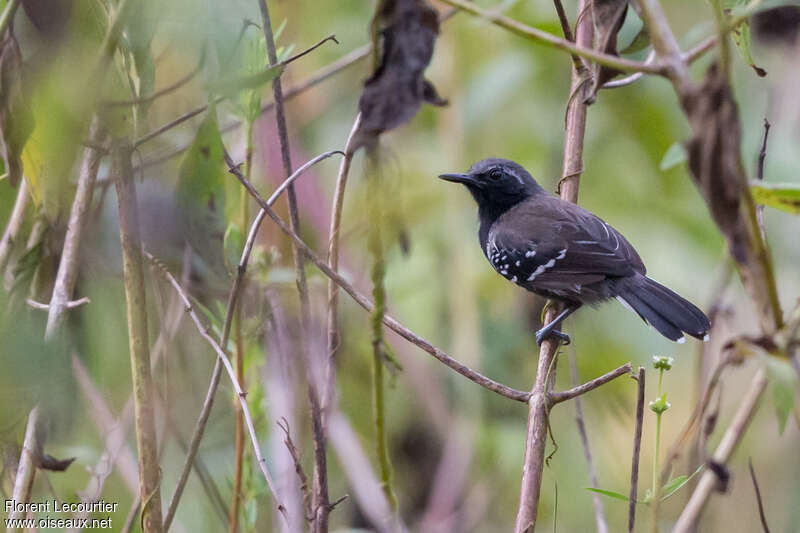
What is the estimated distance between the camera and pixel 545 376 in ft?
6.48

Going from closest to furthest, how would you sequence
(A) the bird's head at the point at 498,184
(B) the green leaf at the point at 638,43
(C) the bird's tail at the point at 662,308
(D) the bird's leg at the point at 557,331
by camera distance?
(B) the green leaf at the point at 638,43
(D) the bird's leg at the point at 557,331
(C) the bird's tail at the point at 662,308
(A) the bird's head at the point at 498,184

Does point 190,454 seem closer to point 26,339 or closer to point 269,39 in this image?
point 26,339

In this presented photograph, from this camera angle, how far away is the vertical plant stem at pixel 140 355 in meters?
1.73

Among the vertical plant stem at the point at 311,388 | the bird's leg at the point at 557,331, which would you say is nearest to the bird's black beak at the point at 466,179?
the bird's leg at the point at 557,331

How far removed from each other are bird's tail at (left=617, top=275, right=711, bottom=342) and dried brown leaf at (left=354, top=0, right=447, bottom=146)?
1791 mm

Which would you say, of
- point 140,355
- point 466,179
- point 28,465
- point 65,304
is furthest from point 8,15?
point 466,179

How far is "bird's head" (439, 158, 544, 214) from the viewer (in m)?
3.76

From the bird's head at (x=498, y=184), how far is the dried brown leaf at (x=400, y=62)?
87.4 inches

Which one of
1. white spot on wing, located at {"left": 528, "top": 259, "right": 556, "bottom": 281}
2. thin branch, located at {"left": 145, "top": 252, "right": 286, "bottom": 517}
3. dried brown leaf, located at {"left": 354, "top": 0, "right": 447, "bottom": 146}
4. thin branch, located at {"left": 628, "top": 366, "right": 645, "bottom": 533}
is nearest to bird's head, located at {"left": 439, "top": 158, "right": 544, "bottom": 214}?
white spot on wing, located at {"left": 528, "top": 259, "right": 556, "bottom": 281}

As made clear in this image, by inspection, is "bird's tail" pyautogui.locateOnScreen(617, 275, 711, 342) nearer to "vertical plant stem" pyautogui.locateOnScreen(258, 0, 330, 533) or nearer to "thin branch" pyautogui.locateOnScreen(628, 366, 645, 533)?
"thin branch" pyautogui.locateOnScreen(628, 366, 645, 533)

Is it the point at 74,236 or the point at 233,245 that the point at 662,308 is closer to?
the point at 233,245

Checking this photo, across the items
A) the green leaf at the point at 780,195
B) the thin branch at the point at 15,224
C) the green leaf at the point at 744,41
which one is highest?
the green leaf at the point at 744,41

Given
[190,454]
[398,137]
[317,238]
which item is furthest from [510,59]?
[190,454]

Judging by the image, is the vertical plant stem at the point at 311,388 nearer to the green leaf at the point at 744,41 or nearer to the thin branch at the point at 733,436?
the thin branch at the point at 733,436
